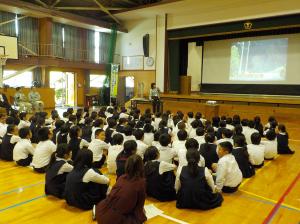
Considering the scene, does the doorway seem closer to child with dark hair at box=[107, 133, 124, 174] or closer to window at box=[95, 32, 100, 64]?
window at box=[95, 32, 100, 64]

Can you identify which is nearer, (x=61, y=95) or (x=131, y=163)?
(x=131, y=163)

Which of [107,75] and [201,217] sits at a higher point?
[107,75]

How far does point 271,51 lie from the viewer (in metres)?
11.0

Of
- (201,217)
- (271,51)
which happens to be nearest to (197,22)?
(271,51)

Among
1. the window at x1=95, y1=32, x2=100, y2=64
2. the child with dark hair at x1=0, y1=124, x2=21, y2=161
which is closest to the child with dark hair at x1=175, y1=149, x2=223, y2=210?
the child with dark hair at x1=0, y1=124, x2=21, y2=161

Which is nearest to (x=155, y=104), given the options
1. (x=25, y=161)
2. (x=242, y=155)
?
(x=25, y=161)

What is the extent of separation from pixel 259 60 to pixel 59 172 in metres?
10.1

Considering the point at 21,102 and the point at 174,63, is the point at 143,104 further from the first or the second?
the point at 21,102

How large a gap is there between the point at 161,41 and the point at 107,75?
357 centimetres

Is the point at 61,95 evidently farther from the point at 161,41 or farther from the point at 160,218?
the point at 160,218

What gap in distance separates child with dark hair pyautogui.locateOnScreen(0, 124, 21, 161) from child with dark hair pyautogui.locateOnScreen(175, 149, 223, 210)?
10.0 ft

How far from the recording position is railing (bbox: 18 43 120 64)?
12519 mm

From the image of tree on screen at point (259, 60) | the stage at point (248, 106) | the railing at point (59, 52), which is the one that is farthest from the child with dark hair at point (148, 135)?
the railing at point (59, 52)

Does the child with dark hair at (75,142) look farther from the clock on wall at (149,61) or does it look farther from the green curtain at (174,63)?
the clock on wall at (149,61)
